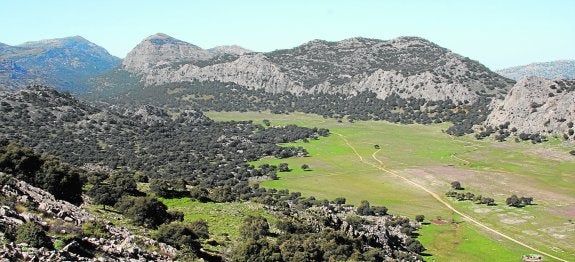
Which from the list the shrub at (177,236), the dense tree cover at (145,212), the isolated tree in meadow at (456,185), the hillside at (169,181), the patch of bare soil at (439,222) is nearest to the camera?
the shrub at (177,236)

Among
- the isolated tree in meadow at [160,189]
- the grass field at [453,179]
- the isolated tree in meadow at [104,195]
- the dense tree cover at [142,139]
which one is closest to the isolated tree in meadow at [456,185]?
the grass field at [453,179]

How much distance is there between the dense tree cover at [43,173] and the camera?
50281 mm

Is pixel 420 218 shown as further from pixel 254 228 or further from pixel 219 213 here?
pixel 254 228

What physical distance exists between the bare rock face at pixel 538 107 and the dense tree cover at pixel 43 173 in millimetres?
→ 140564

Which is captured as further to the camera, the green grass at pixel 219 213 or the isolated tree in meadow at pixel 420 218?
the isolated tree in meadow at pixel 420 218

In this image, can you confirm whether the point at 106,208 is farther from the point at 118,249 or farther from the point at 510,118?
the point at 510,118

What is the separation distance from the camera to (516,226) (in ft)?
262

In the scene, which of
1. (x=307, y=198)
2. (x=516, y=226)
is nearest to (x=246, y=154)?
(x=307, y=198)

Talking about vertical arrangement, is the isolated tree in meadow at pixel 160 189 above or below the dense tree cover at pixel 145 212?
below

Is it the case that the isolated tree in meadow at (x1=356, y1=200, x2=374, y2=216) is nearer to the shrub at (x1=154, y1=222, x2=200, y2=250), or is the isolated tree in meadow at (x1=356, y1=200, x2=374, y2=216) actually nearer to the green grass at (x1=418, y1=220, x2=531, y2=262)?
the green grass at (x1=418, y1=220, x2=531, y2=262)

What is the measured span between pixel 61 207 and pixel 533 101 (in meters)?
171

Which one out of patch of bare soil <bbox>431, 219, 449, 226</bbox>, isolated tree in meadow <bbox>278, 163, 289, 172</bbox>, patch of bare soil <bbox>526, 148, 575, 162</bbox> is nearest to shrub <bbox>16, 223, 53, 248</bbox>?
patch of bare soil <bbox>431, 219, 449, 226</bbox>

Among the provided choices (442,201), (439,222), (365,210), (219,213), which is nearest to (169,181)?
(219,213)

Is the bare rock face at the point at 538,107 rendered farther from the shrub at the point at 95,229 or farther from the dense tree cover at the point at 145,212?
the shrub at the point at 95,229
